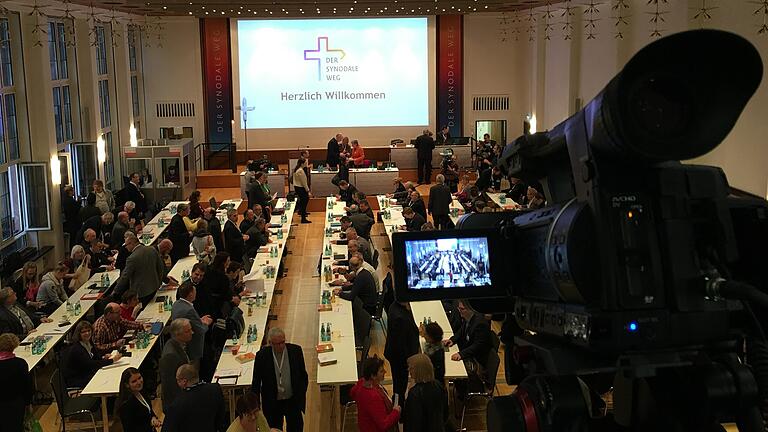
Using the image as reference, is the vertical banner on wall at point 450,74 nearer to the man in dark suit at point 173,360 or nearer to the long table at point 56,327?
the long table at point 56,327

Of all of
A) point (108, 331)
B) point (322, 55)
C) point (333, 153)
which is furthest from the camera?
point (322, 55)

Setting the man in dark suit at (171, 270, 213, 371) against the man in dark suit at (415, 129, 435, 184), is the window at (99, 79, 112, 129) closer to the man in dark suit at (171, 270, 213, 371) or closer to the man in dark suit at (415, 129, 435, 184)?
the man in dark suit at (415, 129, 435, 184)

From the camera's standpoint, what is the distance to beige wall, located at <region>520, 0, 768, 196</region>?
11719mm

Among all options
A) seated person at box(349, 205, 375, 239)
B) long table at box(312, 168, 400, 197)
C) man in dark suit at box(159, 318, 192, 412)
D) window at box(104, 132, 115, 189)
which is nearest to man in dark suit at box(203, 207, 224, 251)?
seated person at box(349, 205, 375, 239)

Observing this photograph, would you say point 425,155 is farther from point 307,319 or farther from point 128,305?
point 128,305

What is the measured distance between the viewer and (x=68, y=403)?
8391mm

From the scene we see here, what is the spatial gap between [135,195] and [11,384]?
394 inches

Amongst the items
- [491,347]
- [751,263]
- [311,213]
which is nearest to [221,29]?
[311,213]

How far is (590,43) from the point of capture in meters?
18.5

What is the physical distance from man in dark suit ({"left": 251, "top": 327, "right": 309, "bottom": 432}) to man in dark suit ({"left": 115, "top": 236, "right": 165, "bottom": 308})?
12.7ft

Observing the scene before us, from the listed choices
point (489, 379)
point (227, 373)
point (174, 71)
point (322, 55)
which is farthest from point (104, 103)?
point (489, 379)

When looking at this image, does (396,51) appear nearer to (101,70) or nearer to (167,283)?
(101,70)

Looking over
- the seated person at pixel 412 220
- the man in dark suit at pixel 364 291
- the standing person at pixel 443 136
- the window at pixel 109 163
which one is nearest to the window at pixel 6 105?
the window at pixel 109 163

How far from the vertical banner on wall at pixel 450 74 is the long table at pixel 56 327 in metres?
14.6
